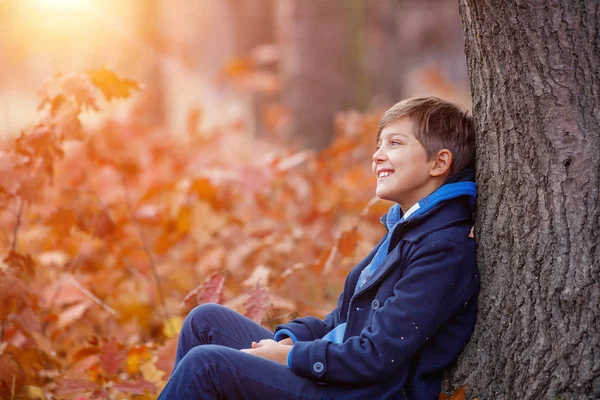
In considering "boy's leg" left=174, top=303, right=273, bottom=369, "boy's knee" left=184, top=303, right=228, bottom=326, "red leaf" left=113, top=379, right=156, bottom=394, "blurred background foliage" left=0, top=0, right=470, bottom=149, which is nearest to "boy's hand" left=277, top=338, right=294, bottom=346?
"boy's leg" left=174, top=303, right=273, bottom=369

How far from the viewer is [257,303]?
2.50 metres

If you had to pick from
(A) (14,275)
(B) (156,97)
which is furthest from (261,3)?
(A) (14,275)

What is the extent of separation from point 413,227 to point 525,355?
0.49 m

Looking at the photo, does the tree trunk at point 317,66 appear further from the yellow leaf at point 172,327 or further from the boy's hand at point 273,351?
the boy's hand at point 273,351

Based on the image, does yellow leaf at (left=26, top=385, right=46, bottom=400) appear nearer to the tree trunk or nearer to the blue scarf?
the blue scarf

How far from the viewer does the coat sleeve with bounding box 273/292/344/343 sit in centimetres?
229

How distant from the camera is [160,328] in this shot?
150 inches

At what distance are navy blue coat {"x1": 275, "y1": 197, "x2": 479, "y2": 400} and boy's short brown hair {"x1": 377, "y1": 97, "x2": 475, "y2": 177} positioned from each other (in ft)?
0.53

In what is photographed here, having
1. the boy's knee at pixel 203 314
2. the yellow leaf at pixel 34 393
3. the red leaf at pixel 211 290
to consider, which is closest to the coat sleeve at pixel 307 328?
the boy's knee at pixel 203 314

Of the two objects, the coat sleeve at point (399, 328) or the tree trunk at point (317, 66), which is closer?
the coat sleeve at point (399, 328)

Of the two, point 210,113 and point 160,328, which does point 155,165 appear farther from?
point 210,113

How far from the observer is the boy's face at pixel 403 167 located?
2145mm

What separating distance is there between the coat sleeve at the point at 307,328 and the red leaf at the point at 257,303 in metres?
0.15

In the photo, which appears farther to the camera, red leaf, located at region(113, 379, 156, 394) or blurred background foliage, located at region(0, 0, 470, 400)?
blurred background foliage, located at region(0, 0, 470, 400)
